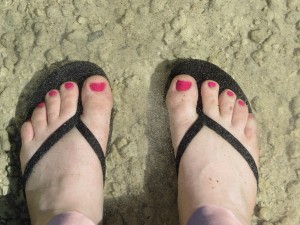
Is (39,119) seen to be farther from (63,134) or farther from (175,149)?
(175,149)

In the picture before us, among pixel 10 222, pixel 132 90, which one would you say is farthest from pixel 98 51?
pixel 10 222

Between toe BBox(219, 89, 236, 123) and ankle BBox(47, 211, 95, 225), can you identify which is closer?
ankle BBox(47, 211, 95, 225)

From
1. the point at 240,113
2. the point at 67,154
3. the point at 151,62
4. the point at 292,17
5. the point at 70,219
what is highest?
the point at 292,17

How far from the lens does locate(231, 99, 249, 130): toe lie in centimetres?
216

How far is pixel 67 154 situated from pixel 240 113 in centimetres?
60

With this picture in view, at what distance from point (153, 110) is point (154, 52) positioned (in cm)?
20

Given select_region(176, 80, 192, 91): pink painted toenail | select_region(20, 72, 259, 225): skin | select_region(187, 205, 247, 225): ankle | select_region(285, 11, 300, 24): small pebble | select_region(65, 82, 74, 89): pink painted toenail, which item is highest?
select_region(285, 11, 300, 24): small pebble

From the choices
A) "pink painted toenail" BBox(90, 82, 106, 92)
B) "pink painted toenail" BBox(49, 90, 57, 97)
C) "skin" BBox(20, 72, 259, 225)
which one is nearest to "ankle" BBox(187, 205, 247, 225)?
"skin" BBox(20, 72, 259, 225)

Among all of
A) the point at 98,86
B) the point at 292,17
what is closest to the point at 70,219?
the point at 98,86

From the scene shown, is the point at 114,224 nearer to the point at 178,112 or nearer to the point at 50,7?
the point at 178,112

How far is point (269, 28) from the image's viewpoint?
218 centimetres

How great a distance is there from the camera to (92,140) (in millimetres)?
2133

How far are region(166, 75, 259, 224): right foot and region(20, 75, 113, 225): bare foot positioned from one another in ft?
0.80

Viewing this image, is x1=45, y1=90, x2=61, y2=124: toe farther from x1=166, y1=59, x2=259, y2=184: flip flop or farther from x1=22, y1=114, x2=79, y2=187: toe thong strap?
x1=166, y1=59, x2=259, y2=184: flip flop
